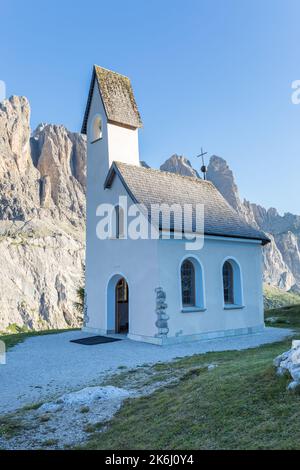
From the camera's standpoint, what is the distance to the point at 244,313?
17312 millimetres

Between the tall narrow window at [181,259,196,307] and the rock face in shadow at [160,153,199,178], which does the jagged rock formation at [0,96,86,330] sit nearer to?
the rock face in shadow at [160,153,199,178]

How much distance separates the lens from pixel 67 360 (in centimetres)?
1117

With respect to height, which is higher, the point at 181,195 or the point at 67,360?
the point at 181,195

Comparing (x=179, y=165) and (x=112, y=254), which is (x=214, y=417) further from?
(x=179, y=165)

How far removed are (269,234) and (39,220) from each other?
117 m

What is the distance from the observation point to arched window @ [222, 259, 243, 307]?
57.1ft

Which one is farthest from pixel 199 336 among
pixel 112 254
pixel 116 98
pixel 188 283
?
pixel 116 98

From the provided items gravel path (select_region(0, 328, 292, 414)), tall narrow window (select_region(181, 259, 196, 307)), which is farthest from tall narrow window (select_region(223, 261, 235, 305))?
tall narrow window (select_region(181, 259, 196, 307))

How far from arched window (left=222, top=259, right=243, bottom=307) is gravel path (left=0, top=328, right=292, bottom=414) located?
1.95m

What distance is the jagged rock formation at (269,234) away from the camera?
6590 inches

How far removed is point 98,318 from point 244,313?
6994 mm

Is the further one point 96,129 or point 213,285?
point 96,129

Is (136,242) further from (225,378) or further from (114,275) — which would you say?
(225,378)
